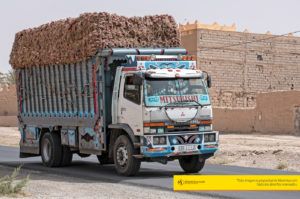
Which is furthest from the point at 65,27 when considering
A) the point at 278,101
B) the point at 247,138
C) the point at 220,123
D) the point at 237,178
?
the point at 220,123

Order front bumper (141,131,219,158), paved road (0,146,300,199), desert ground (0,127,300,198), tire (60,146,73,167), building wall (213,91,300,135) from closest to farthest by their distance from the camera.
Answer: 1. desert ground (0,127,300,198)
2. paved road (0,146,300,199)
3. front bumper (141,131,219,158)
4. tire (60,146,73,167)
5. building wall (213,91,300,135)

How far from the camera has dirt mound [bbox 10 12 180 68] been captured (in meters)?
17.5

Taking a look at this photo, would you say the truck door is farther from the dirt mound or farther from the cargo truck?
the dirt mound

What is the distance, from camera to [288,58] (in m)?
52.4

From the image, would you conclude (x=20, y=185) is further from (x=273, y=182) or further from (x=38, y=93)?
(x=38, y=93)

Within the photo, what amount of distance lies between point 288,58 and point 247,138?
16846 millimetres

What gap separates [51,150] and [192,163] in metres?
4.52

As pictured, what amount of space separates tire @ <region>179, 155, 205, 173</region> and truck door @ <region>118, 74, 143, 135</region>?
2.02 meters

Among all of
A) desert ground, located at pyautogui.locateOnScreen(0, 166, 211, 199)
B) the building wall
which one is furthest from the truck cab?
the building wall

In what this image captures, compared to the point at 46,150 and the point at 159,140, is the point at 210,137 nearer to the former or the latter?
the point at 159,140

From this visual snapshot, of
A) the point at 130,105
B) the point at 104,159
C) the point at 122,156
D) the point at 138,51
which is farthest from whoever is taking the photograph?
the point at 104,159

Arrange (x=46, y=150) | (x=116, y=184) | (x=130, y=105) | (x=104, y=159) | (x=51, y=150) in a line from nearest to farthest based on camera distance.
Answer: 1. (x=116, y=184)
2. (x=130, y=105)
3. (x=51, y=150)
4. (x=104, y=159)
5. (x=46, y=150)

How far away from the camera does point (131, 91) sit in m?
16.5

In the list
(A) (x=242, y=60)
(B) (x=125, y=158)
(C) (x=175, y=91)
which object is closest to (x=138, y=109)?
(C) (x=175, y=91)
